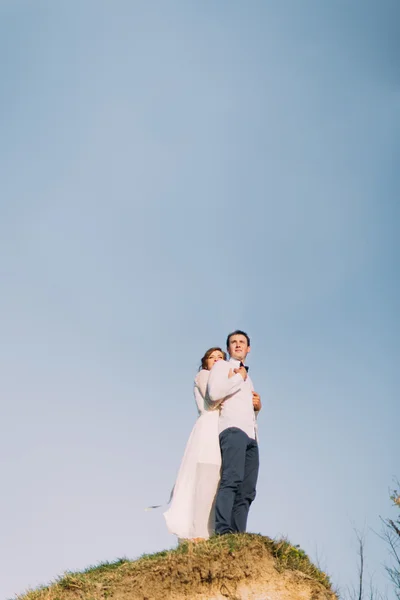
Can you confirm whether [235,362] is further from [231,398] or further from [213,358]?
[231,398]

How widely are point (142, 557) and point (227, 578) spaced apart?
130 centimetres

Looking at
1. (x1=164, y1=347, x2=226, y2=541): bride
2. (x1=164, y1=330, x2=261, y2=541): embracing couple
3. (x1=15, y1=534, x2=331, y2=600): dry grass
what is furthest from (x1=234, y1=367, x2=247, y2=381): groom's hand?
(x1=15, y1=534, x2=331, y2=600): dry grass

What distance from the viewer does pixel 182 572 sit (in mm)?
8609

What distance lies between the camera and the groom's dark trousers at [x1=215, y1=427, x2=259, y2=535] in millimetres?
9539

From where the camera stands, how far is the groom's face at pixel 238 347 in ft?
35.7

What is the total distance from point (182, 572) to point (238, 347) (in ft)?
11.5

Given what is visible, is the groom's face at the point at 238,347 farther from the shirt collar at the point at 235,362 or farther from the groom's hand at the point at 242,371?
the groom's hand at the point at 242,371

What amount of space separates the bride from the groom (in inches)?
6.5

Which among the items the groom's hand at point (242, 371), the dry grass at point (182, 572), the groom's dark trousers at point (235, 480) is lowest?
the dry grass at point (182, 572)

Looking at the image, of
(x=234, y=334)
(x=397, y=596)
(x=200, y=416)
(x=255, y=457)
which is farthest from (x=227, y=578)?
(x=397, y=596)

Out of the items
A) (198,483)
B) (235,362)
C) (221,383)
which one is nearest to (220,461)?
(198,483)

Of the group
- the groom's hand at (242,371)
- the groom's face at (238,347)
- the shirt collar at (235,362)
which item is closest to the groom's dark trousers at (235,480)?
the groom's hand at (242,371)

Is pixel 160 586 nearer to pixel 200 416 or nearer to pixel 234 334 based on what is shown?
pixel 200 416

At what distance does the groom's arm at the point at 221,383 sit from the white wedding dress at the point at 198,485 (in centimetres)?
38
